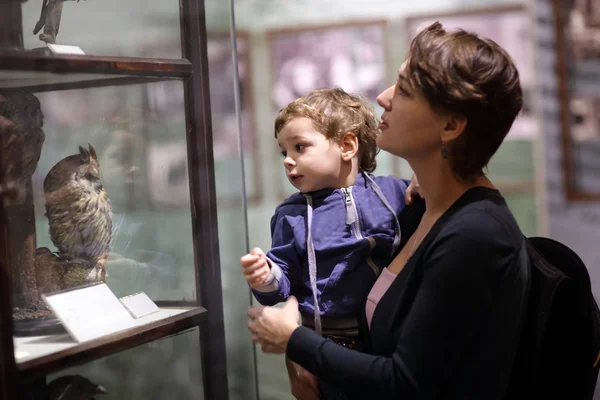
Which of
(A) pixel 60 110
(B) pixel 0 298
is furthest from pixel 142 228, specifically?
(B) pixel 0 298

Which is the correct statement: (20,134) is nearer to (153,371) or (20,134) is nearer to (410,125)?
(153,371)

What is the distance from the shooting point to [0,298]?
45.8 inches

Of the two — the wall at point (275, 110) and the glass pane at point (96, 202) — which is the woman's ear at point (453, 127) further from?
the wall at point (275, 110)

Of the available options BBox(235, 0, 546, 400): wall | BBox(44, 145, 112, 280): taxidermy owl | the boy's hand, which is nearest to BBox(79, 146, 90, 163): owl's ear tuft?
BBox(44, 145, 112, 280): taxidermy owl

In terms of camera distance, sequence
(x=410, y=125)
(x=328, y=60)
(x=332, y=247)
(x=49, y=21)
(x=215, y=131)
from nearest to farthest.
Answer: (x=410, y=125), (x=49, y=21), (x=332, y=247), (x=215, y=131), (x=328, y=60)

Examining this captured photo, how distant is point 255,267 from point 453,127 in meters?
0.48

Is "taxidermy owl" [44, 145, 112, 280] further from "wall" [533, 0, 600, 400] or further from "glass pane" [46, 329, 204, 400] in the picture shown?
"wall" [533, 0, 600, 400]

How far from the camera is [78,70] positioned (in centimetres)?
138

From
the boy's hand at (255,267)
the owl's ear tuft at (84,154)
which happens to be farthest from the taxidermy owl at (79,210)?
the boy's hand at (255,267)

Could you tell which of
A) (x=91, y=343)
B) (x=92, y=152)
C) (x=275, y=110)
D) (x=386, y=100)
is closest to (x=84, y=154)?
(x=92, y=152)

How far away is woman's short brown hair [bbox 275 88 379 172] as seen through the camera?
5.14 feet

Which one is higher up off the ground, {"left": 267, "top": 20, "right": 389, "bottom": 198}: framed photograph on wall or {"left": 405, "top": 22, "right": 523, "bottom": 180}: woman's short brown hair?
{"left": 267, "top": 20, "right": 389, "bottom": 198}: framed photograph on wall

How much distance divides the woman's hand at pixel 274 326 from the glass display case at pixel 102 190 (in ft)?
0.76

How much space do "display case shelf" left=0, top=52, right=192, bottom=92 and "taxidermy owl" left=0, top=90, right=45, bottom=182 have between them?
0.09ft
